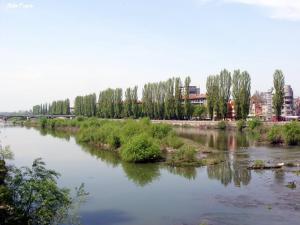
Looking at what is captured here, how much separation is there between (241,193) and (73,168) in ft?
58.6

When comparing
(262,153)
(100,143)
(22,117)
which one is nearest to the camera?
(262,153)

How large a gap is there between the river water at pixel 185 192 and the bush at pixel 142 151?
39.1 inches

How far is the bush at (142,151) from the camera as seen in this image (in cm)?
3894

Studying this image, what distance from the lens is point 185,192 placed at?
27.1 m

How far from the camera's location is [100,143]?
56.5 metres

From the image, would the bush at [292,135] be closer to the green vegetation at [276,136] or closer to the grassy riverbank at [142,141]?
the green vegetation at [276,136]

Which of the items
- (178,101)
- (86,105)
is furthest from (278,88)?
(86,105)

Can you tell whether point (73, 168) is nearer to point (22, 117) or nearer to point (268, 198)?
point (268, 198)

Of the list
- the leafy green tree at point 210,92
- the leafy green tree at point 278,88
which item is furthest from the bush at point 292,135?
the leafy green tree at point 210,92

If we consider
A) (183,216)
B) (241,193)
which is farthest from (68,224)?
(241,193)

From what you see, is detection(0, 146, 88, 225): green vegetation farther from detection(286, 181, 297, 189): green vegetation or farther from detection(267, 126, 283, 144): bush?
detection(267, 126, 283, 144): bush

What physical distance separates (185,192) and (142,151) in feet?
40.6

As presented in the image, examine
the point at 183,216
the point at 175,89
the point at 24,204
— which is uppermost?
the point at 175,89

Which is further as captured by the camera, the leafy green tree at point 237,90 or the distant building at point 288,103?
the distant building at point 288,103
